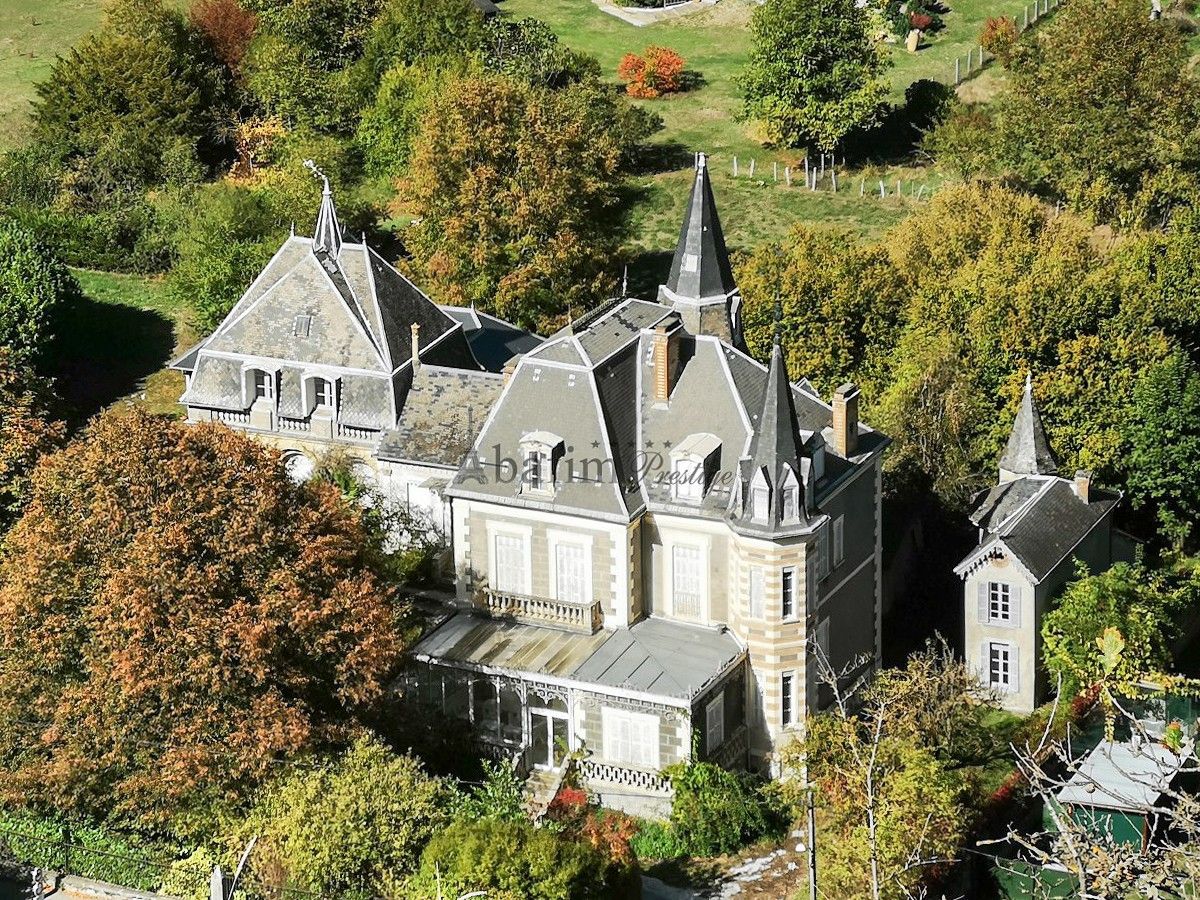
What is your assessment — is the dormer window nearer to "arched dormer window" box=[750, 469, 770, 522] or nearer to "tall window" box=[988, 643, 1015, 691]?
"arched dormer window" box=[750, 469, 770, 522]

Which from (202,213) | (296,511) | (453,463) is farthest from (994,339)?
(202,213)

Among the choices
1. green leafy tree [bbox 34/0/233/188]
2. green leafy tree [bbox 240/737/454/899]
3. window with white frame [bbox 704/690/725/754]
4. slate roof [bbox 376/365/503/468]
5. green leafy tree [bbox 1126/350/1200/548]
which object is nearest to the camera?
green leafy tree [bbox 240/737/454/899]

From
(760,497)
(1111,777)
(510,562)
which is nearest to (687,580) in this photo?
(760,497)

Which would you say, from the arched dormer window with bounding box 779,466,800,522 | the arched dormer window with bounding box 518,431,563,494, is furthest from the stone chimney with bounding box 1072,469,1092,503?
the arched dormer window with bounding box 518,431,563,494

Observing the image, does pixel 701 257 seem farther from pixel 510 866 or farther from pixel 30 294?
pixel 30 294

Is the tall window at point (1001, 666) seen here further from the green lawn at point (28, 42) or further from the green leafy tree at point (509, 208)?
the green lawn at point (28, 42)

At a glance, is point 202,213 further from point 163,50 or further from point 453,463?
point 453,463
